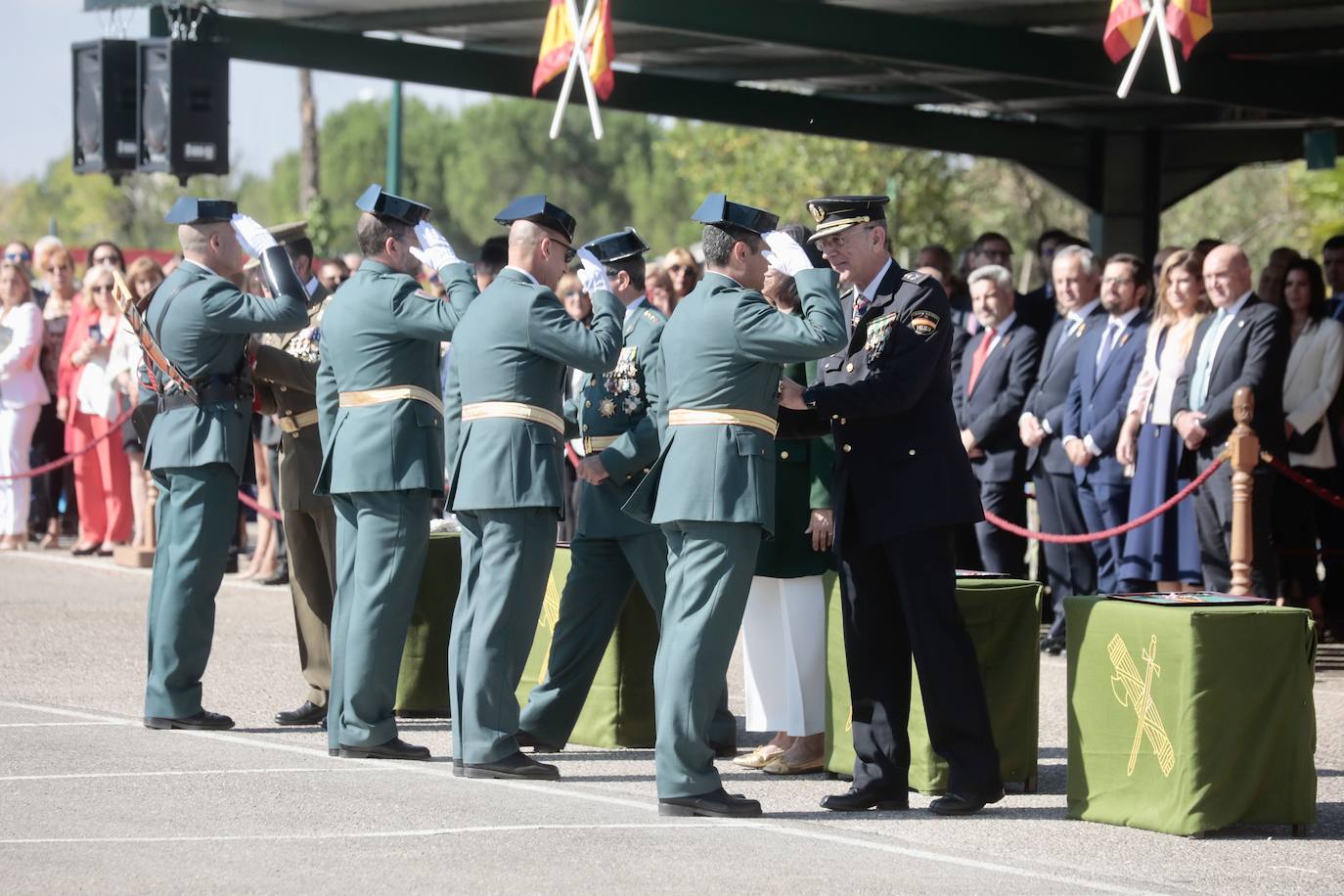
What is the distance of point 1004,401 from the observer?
11.1 m

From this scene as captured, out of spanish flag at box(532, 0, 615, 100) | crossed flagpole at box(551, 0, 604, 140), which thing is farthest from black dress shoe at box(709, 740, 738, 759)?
spanish flag at box(532, 0, 615, 100)

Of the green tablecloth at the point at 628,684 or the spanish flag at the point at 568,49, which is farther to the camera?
the spanish flag at the point at 568,49

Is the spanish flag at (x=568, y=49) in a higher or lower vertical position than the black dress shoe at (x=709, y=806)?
higher

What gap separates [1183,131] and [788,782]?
507 inches

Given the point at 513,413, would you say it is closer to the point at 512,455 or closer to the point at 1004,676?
the point at 512,455

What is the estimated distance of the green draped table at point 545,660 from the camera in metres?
8.51

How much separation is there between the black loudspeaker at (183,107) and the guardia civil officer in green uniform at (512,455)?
6.90m

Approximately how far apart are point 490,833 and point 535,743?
5.64 feet

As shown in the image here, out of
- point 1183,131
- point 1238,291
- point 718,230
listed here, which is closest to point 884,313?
point 718,230

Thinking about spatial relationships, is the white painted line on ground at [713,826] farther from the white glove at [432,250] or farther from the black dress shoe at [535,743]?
the white glove at [432,250]

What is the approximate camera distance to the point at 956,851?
643cm

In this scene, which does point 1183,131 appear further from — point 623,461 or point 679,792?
point 679,792

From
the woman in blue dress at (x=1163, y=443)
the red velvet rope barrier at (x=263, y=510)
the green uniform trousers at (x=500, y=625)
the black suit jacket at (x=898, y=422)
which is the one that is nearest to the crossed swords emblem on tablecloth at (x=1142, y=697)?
the black suit jacket at (x=898, y=422)

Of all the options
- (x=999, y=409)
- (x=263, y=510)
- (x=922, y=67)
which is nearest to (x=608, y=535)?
(x=999, y=409)
